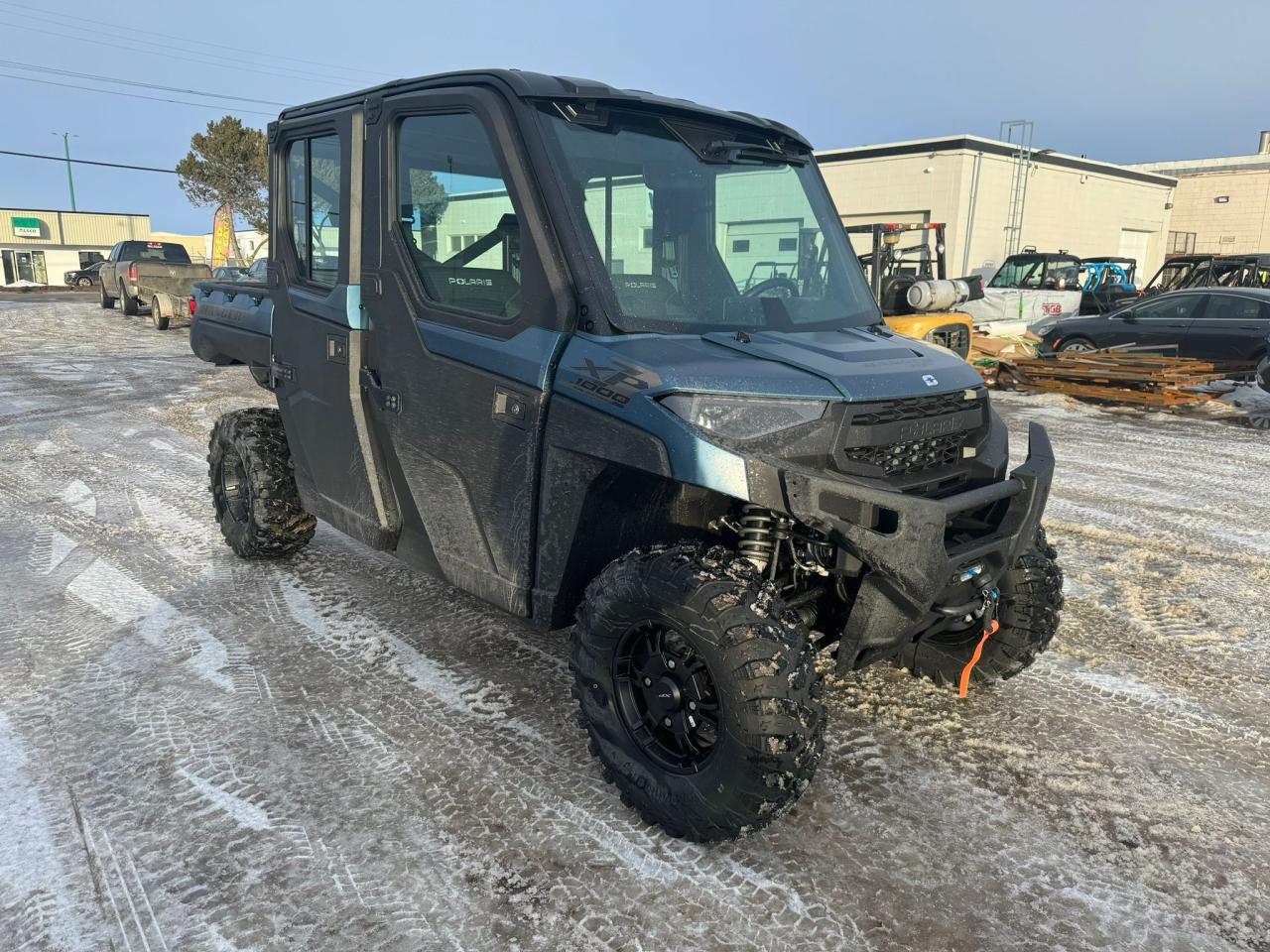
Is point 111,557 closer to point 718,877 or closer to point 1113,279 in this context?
point 718,877

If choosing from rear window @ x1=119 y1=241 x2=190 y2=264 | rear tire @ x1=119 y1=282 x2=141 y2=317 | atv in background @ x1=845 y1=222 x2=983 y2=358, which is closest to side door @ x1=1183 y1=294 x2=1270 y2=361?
atv in background @ x1=845 y1=222 x2=983 y2=358

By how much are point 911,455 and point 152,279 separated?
21.2 meters

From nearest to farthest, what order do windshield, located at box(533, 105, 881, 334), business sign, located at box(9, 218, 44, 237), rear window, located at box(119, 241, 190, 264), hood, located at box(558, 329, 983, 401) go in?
hood, located at box(558, 329, 983, 401)
windshield, located at box(533, 105, 881, 334)
rear window, located at box(119, 241, 190, 264)
business sign, located at box(9, 218, 44, 237)

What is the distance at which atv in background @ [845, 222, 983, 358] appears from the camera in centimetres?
362

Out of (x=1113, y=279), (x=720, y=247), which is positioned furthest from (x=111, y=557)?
(x=1113, y=279)

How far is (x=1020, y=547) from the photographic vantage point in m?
2.82

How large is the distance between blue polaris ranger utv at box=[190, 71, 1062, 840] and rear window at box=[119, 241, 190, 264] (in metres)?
21.6

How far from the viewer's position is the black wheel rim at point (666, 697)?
103 inches

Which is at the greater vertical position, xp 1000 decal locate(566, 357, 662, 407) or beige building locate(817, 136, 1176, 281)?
beige building locate(817, 136, 1176, 281)

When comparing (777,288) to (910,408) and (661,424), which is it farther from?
(661,424)

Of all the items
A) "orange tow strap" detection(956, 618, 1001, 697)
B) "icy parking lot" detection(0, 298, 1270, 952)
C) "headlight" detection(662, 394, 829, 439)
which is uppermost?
"headlight" detection(662, 394, 829, 439)

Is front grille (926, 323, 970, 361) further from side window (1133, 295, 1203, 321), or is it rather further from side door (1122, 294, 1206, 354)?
side window (1133, 295, 1203, 321)

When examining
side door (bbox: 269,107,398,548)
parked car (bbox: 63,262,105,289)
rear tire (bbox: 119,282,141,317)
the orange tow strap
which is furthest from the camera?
parked car (bbox: 63,262,105,289)

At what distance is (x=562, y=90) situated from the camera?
283cm
